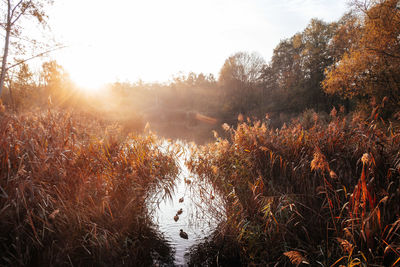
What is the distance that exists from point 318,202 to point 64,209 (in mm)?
3682

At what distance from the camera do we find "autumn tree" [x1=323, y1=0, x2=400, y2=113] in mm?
13211

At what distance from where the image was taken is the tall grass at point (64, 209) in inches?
96.3

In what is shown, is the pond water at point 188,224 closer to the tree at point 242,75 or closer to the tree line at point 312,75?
the tree line at point 312,75

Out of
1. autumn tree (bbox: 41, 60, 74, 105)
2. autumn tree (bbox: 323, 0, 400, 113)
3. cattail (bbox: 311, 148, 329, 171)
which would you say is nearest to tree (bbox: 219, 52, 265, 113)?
autumn tree (bbox: 323, 0, 400, 113)

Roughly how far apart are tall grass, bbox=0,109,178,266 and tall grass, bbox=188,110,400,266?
1305 mm

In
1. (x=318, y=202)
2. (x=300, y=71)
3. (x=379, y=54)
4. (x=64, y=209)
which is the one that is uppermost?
(x=300, y=71)

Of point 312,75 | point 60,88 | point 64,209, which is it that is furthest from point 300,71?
point 64,209

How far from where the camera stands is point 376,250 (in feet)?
7.12

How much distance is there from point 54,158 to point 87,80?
2891 cm

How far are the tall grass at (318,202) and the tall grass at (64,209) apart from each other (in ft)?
4.28

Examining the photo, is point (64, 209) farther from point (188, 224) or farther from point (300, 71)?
point (300, 71)

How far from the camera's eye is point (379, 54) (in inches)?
534

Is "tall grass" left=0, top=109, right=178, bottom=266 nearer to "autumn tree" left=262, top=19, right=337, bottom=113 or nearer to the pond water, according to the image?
the pond water

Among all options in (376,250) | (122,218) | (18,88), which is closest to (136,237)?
(122,218)
